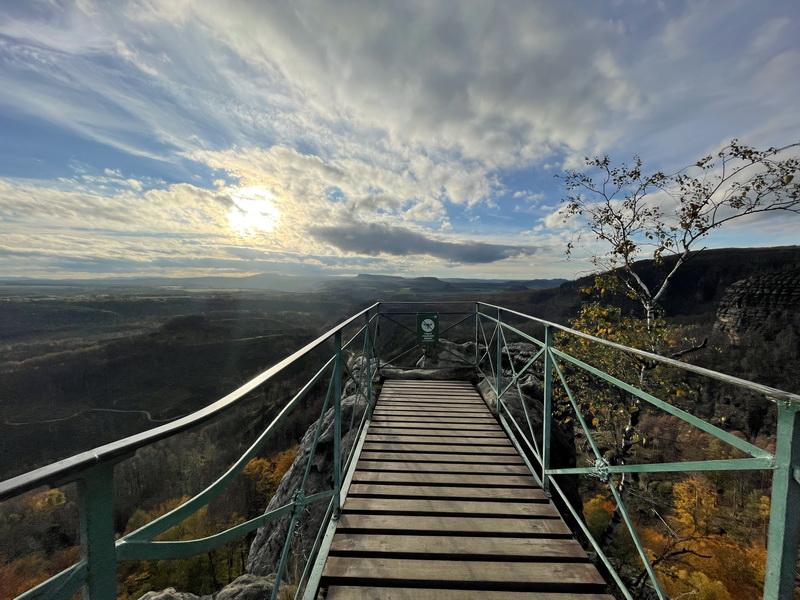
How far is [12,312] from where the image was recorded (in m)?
87.0

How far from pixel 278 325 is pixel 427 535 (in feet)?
340

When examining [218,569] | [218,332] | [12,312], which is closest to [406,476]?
[218,569]

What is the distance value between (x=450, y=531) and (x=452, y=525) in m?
0.08

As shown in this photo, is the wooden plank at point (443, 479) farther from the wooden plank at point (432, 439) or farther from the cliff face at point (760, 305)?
the cliff face at point (760, 305)

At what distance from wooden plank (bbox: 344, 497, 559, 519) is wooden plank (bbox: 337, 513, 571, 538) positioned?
5 cm

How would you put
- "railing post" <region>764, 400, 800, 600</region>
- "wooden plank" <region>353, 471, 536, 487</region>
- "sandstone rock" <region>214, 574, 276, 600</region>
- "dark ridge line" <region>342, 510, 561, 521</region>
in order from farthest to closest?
"sandstone rock" <region>214, 574, 276, 600</region>, "wooden plank" <region>353, 471, 536, 487</region>, "dark ridge line" <region>342, 510, 561, 521</region>, "railing post" <region>764, 400, 800, 600</region>

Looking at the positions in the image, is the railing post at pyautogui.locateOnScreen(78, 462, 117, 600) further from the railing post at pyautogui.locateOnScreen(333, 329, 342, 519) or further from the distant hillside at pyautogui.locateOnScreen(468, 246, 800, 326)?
the distant hillside at pyautogui.locateOnScreen(468, 246, 800, 326)

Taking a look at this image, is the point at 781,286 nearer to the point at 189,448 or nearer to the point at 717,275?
the point at 717,275

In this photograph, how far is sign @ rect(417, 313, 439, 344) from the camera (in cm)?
777

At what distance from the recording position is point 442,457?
3.88m

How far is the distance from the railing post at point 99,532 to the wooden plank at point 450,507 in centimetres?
230

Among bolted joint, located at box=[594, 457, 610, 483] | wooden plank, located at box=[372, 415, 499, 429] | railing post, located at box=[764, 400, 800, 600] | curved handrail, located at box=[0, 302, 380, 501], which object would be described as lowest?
wooden plank, located at box=[372, 415, 499, 429]

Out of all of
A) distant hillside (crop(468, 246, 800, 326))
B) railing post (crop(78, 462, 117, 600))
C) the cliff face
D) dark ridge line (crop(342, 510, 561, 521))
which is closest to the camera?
railing post (crop(78, 462, 117, 600))

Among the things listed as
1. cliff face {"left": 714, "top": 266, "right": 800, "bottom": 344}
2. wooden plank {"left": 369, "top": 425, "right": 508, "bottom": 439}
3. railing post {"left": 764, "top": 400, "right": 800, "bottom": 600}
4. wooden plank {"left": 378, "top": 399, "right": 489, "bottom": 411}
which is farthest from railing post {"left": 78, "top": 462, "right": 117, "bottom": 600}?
cliff face {"left": 714, "top": 266, "right": 800, "bottom": 344}
